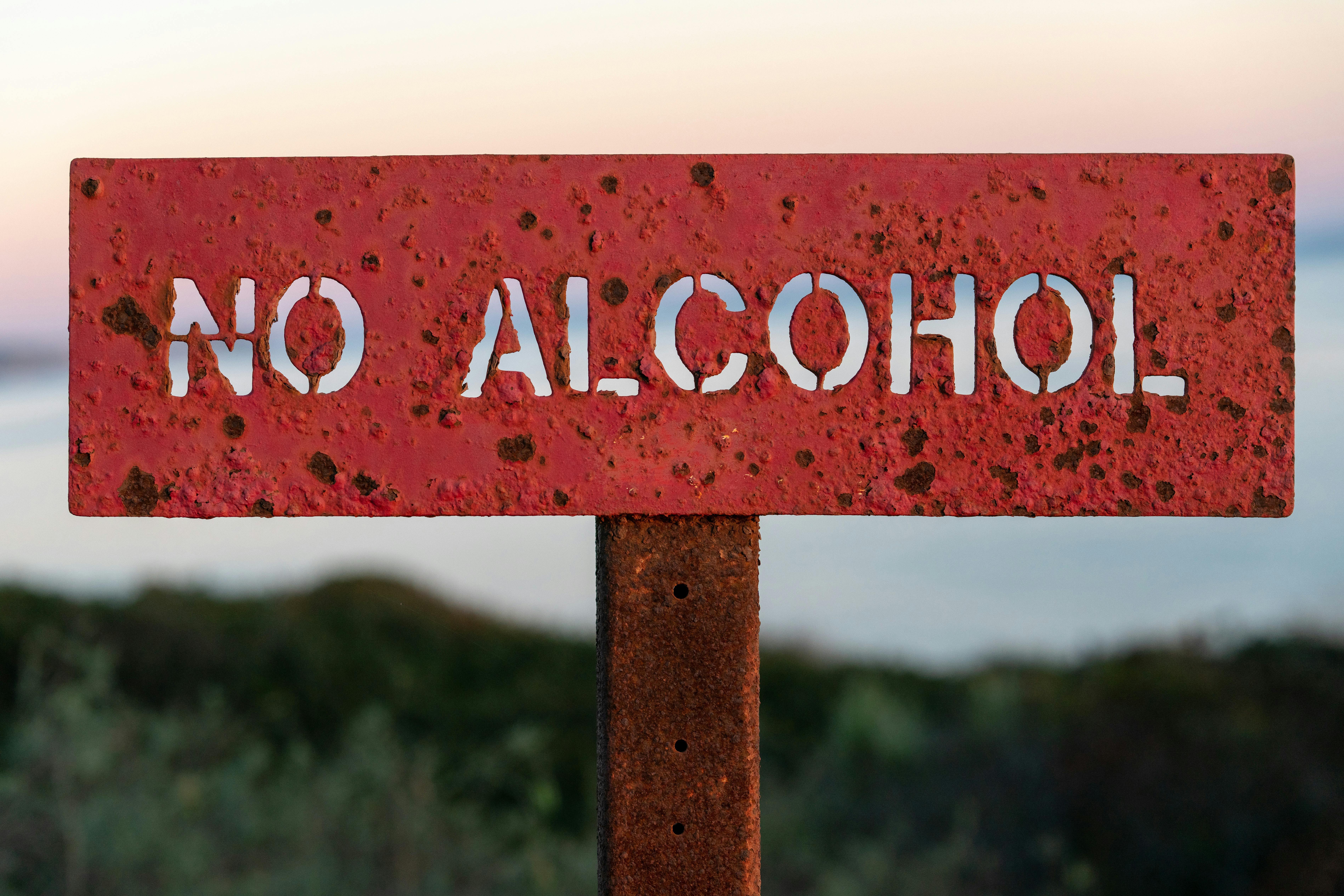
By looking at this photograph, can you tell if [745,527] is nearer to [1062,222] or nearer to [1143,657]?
[1062,222]

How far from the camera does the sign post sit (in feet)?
6.03

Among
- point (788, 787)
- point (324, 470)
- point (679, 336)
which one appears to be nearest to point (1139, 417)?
point (679, 336)

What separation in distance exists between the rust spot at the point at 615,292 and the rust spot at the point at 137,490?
0.86 m

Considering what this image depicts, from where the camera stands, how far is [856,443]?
6.04 ft

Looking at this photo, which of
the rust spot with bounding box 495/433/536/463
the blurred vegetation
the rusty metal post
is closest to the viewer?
the rust spot with bounding box 495/433/536/463

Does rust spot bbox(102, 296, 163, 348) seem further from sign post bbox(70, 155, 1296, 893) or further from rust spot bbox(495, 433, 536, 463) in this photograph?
rust spot bbox(495, 433, 536, 463)

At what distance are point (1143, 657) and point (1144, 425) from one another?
4.35m

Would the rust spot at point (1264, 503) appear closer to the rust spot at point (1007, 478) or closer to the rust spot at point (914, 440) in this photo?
the rust spot at point (1007, 478)

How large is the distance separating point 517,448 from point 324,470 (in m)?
0.34

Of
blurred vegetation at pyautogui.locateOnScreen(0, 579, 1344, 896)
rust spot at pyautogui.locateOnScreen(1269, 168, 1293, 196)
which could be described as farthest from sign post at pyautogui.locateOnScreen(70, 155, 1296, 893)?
blurred vegetation at pyautogui.locateOnScreen(0, 579, 1344, 896)

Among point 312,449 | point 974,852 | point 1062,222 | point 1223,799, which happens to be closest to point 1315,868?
point 1223,799

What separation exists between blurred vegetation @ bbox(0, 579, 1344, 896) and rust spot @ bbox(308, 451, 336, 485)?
2.09m

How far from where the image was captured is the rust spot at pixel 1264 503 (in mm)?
1872

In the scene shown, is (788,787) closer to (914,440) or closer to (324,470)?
(914,440)
